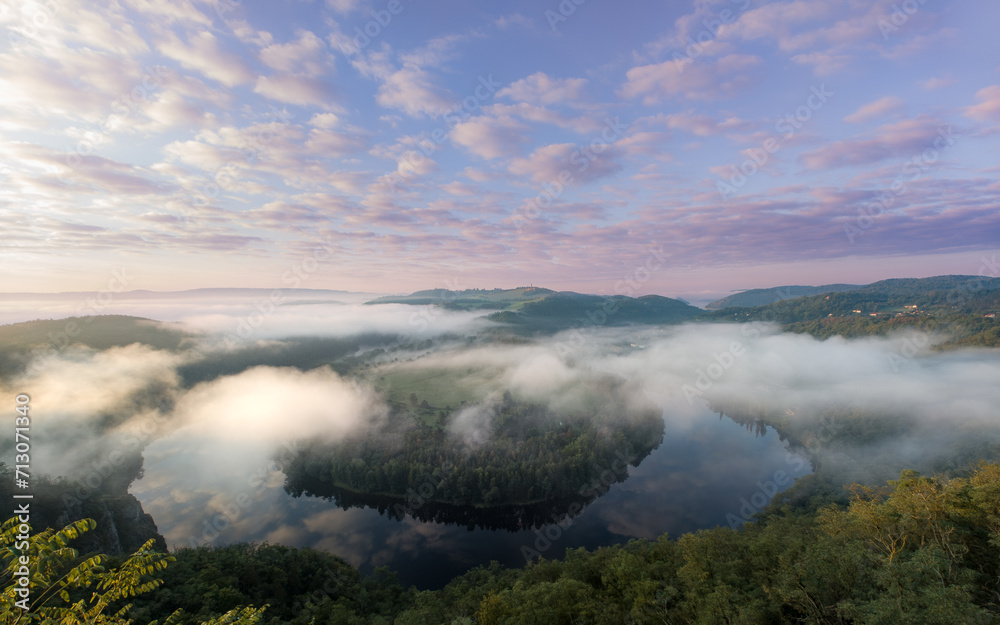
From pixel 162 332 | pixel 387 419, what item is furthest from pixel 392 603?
pixel 162 332

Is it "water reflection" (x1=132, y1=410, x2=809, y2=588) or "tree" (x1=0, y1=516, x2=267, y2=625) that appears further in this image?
"water reflection" (x1=132, y1=410, x2=809, y2=588)

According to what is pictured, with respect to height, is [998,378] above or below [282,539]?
above

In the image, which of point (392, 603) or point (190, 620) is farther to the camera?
point (392, 603)

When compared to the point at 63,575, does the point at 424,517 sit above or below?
below

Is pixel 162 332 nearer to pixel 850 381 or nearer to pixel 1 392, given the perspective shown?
pixel 1 392

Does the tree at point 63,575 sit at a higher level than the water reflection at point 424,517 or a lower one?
higher

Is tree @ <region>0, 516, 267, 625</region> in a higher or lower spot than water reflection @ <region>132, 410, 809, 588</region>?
higher

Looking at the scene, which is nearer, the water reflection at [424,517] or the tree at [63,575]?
the tree at [63,575]

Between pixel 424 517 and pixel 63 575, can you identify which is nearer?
pixel 63 575
